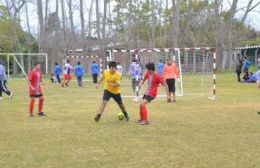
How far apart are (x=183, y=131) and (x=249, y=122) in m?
2.51

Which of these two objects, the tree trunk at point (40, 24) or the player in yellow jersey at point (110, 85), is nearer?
the player in yellow jersey at point (110, 85)

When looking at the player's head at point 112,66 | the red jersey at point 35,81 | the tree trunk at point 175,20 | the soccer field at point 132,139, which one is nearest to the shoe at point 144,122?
the soccer field at point 132,139

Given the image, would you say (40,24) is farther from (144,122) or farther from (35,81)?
(144,122)

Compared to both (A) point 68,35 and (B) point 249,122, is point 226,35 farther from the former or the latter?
(B) point 249,122

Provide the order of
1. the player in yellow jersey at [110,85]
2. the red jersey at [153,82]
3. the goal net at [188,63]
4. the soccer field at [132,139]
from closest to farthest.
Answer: the soccer field at [132,139] < the red jersey at [153,82] < the player in yellow jersey at [110,85] < the goal net at [188,63]

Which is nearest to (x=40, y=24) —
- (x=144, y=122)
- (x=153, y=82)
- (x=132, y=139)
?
(x=153, y=82)

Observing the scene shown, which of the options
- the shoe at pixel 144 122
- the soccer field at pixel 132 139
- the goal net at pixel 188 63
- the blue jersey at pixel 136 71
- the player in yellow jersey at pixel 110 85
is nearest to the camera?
the soccer field at pixel 132 139

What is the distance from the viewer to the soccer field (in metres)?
8.57

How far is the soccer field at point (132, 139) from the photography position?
857 cm

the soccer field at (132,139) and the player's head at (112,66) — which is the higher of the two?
the player's head at (112,66)

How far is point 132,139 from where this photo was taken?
10758mm

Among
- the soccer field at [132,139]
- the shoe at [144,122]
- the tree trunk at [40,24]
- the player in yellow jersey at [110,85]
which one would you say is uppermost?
the tree trunk at [40,24]

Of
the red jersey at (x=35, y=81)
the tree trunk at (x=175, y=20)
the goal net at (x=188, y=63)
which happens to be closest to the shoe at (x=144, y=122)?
the red jersey at (x=35, y=81)

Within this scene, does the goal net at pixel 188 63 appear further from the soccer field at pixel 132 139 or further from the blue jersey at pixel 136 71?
the soccer field at pixel 132 139
